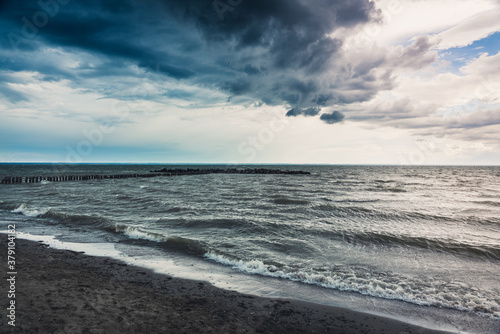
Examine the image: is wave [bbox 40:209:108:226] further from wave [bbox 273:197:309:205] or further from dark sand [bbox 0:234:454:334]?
wave [bbox 273:197:309:205]

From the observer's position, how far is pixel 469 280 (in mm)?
9031

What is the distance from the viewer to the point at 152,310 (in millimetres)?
6148

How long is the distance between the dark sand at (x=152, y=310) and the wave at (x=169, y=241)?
11.1ft

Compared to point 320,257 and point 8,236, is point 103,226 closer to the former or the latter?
point 8,236

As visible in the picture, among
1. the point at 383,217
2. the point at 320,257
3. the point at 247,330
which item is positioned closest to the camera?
the point at 247,330

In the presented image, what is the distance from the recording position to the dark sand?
5.45 metres

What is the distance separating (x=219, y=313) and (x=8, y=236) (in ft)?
40.4

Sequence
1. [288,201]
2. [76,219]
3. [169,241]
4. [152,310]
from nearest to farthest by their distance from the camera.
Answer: [152,310], [169,241], [76,219], [288,201]

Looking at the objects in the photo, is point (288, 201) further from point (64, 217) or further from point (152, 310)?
point (152, 310)

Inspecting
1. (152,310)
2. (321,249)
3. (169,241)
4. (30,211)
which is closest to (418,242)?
(321,249)

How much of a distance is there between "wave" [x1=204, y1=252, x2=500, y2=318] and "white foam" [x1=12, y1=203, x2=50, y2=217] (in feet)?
54.2

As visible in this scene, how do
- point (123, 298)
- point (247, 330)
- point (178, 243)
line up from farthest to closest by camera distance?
point (178, 243) → point (123, 298) → point (247, 330)

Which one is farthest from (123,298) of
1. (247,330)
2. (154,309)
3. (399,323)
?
(399,323)

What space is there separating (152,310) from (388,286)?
6696 mm
